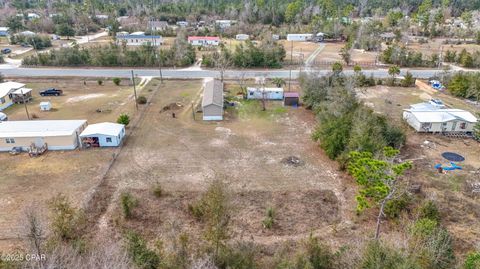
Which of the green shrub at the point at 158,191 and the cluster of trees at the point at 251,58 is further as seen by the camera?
the cluster of trees at the point at 251,58

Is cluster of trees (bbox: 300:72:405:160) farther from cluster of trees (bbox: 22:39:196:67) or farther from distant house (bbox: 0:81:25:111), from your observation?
distant house (bbox: 0:81:25:111)

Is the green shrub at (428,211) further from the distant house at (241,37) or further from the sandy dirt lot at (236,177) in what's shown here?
the distant house at (241,37)

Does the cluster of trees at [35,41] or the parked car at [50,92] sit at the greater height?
the cluster of trees at [35,41]

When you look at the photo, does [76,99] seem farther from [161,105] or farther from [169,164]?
[169,164]

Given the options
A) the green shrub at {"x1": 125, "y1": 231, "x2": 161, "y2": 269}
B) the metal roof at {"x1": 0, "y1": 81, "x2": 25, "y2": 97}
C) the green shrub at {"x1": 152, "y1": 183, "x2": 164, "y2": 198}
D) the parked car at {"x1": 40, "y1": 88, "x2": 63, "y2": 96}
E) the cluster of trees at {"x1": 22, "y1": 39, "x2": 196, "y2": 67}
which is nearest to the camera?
the green shrub at {"x1": 125, "y1": 231, "x2": 161, "y2": 269}

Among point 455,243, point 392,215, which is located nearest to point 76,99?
point 392,215

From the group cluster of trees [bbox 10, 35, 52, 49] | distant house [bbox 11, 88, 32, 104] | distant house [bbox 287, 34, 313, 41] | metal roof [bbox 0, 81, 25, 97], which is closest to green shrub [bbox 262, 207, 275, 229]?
distant house [bbox 11, 88, 32, 104]

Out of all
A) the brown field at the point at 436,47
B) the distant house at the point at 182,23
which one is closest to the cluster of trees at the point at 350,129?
the brown field at the point at 436,47
